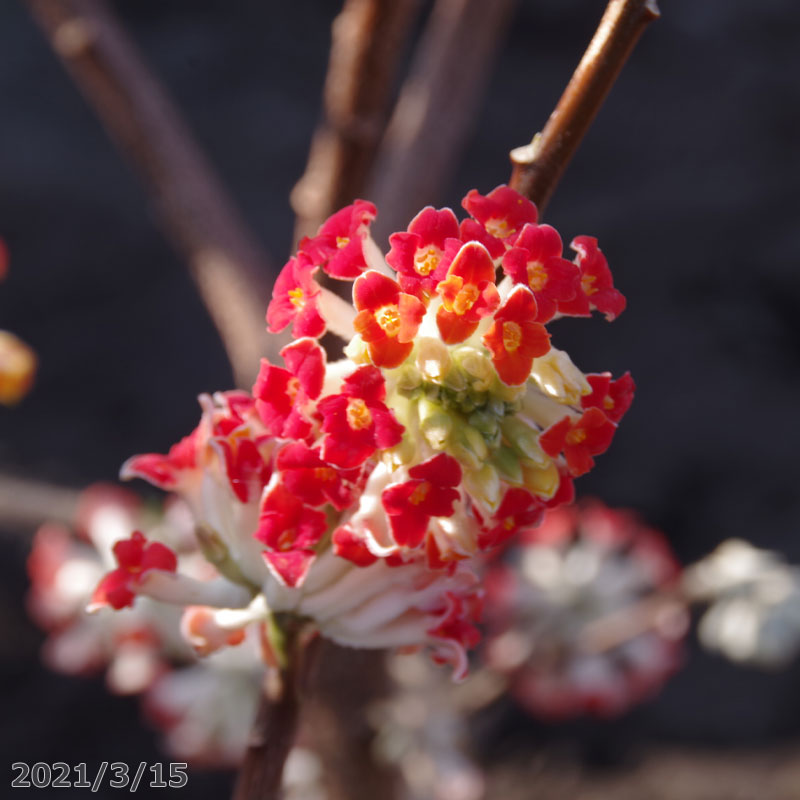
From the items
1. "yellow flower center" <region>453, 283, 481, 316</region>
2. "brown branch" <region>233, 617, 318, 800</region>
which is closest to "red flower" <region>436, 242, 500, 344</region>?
"yellow flower center" <region>453, 283, 481, 316</region>

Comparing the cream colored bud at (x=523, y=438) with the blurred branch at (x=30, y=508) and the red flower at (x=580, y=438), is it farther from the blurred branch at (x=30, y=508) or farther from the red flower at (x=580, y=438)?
the blurred branch at (x=30, y=508)

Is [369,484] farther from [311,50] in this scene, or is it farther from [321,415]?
[311,50]

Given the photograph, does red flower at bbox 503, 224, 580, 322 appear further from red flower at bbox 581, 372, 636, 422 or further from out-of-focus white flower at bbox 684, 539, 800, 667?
out-of-focus white flower at bbox 684, 539, 800, 667

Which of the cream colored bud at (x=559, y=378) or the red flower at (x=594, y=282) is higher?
the red flower at (x=594, y=282)

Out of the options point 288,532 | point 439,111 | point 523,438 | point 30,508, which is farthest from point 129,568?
point 30,508

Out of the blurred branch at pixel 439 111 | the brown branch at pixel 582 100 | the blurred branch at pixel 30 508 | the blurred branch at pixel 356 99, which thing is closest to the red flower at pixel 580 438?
the brown branch at pixel 582 100

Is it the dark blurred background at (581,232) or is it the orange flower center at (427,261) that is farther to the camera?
the dark blurred background at (581,232)

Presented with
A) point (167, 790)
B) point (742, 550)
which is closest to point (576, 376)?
point (742, 550)
